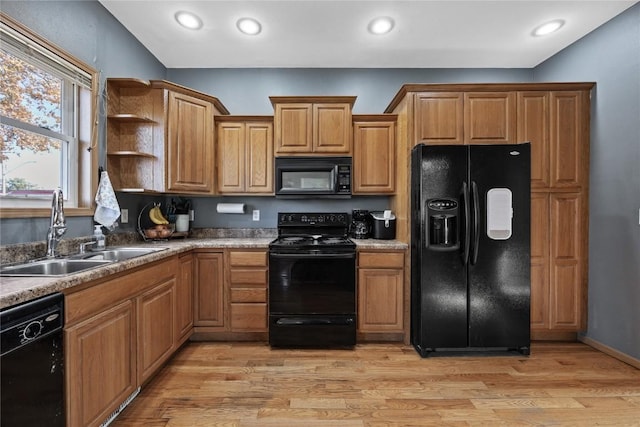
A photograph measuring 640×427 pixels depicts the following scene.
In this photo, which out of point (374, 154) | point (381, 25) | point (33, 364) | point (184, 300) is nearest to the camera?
point (33, 364)

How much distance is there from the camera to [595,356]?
2.43 meters

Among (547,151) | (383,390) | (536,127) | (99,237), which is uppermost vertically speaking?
(536,127)

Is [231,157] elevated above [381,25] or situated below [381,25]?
below

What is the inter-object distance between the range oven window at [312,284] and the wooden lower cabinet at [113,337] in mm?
849

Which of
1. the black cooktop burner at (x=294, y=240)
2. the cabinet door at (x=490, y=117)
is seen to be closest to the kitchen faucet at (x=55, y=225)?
the black cooktop burner at (x=294, y=240)

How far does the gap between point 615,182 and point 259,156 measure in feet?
10.2

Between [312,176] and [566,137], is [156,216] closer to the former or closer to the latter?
[312,176]

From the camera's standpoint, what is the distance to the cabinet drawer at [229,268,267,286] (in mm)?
2678

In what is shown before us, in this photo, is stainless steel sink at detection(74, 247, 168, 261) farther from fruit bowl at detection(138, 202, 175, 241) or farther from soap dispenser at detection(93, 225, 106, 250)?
fruit bowl at detection(138, 202, 175, 241)

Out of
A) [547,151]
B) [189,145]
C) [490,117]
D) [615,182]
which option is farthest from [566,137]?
[189,145]

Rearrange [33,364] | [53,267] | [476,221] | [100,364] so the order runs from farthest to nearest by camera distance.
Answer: [476,221] → [53,267] → [100,364] → [33,364]

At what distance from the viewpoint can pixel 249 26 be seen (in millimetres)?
2598

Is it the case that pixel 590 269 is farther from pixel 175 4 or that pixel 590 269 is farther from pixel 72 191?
pixel 72 191

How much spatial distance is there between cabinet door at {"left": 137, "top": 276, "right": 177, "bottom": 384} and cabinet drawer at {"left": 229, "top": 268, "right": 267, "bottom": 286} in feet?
1.71
